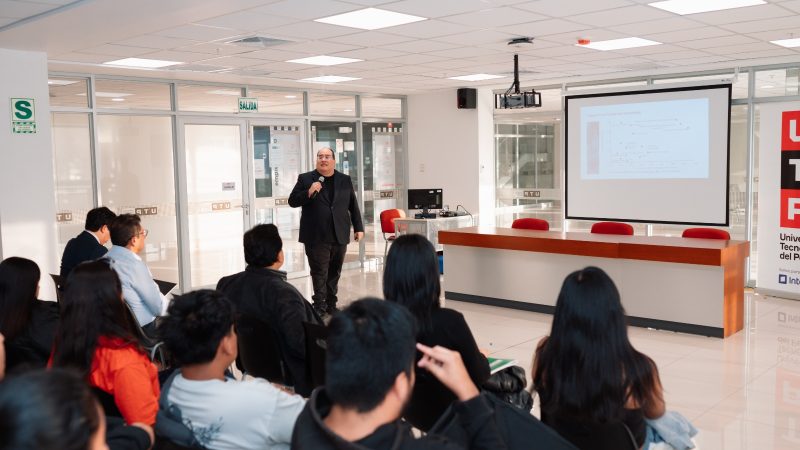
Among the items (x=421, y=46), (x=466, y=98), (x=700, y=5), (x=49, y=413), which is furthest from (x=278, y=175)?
(x=49, y=413)

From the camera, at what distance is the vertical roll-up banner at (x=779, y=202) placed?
26.5 feet

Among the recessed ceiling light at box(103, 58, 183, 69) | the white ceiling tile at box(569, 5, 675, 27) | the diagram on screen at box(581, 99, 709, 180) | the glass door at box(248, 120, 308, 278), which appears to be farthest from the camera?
the glass door at box(248, 120, 308, 278)

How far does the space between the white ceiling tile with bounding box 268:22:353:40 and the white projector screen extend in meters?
4.23

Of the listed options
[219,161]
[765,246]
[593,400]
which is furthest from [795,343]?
[219,161]

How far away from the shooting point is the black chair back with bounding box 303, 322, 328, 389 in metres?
3.07

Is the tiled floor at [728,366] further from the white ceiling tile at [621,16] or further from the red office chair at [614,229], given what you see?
the white ceiling tile at [621,16]

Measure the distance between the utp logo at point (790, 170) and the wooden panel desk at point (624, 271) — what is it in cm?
194

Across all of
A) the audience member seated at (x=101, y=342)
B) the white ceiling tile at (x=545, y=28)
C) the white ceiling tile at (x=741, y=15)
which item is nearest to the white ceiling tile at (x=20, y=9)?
the audience member seated at (x=101, y=342)

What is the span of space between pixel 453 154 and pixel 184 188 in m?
4.29

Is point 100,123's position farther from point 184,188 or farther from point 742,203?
point 742,203

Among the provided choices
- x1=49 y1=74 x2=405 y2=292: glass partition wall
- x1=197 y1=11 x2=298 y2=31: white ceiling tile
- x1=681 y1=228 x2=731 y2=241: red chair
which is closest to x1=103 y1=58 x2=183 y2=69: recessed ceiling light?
x1=49 y1=74 x2=405 y2=292: glass partition wall

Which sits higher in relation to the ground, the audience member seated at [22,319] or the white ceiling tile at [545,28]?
the white ceiling tile at [545,28]

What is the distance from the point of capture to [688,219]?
8500 mm

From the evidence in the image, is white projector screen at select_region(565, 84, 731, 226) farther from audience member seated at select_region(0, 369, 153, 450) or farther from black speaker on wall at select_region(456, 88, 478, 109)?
audience member seated at select_region(0, 369, 153, 450)
